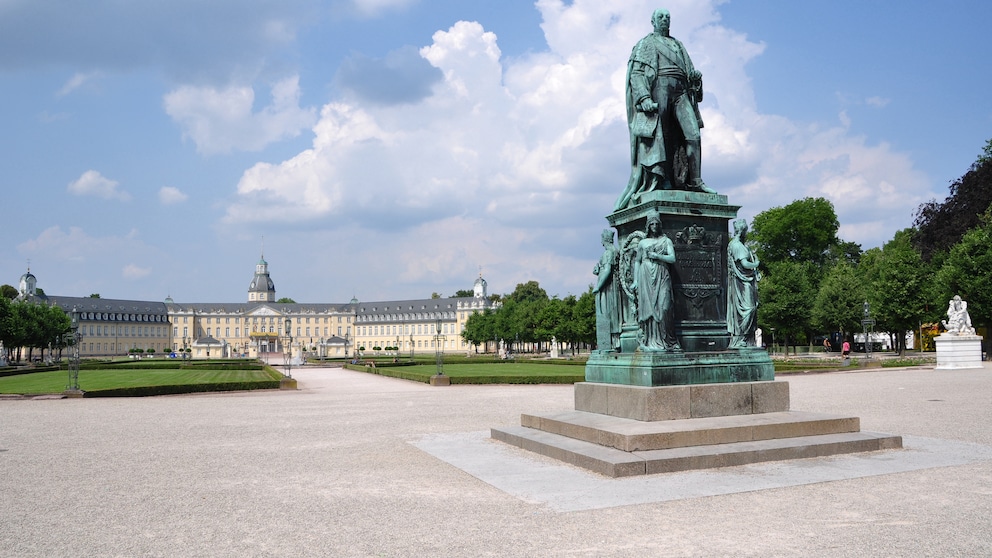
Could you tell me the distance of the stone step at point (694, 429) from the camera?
1000 cm

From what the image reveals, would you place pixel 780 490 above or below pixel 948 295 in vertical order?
below

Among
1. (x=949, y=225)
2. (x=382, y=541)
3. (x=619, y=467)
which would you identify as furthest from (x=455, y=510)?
(x=949, y=225)

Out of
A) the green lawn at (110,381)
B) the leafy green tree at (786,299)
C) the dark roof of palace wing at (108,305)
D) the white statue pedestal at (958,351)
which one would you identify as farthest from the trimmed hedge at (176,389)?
the dark roof of palace wing at (108,305)

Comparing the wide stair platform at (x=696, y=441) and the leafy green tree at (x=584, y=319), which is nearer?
the wide stair platform at (x=696, y=441)

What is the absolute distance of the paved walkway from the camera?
6.56 metres

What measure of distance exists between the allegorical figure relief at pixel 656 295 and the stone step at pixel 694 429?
1336 mm

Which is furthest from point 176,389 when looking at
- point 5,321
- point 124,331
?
point 124,331

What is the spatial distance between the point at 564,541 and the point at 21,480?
831 centimetres

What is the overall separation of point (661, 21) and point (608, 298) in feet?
17.0

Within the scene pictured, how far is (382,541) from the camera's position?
673cm

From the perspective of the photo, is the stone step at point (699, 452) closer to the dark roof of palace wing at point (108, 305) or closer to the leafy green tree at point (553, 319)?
the leafy green tree at point (553, 319)

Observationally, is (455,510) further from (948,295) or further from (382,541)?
(948,295)

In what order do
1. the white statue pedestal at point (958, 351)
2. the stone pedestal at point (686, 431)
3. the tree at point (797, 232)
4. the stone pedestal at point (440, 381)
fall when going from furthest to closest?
the tree at point (797, 232) < the white statue pedestal at point (958, 351) < the stone pedestal at point (440, 381) < the stone pedestal at point (686, 431)

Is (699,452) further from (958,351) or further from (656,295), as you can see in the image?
(958,351)
